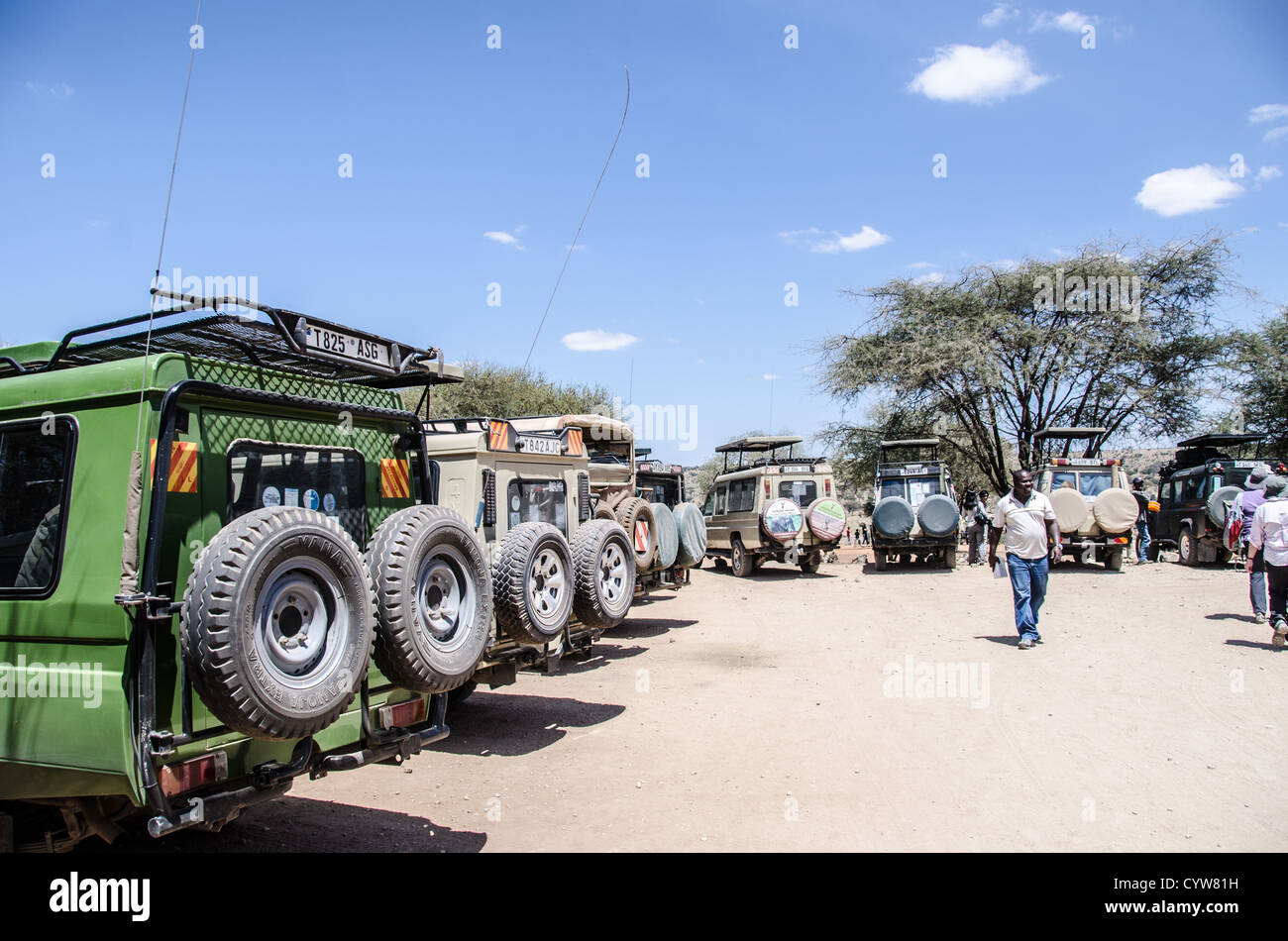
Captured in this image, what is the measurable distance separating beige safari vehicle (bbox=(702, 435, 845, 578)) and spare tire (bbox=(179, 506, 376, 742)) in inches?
553

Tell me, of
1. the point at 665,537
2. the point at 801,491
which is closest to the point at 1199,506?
the point at 801,491

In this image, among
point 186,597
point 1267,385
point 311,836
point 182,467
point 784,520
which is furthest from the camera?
point 1267,385

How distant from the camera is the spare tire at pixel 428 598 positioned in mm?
3785

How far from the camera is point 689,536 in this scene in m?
12.0

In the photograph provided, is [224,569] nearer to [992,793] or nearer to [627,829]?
[627,829]

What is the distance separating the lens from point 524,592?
5777mm

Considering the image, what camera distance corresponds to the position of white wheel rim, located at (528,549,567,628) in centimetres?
591

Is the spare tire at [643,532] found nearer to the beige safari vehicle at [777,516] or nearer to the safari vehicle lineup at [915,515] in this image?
the beige safari vehicle at [777,516]

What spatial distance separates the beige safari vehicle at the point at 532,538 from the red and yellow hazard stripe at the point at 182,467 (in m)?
2.65

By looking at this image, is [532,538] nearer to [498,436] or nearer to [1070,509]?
[498,436]

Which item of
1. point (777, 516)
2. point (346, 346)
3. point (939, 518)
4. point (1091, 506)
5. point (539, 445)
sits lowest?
point (939, 518)

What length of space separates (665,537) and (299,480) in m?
7.14

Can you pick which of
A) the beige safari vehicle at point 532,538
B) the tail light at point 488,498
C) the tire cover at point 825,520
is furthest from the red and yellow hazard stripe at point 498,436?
the tire cover at point 825,520
